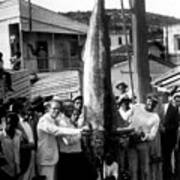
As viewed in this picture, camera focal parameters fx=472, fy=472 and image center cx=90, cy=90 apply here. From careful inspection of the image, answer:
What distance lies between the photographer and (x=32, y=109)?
5.87m

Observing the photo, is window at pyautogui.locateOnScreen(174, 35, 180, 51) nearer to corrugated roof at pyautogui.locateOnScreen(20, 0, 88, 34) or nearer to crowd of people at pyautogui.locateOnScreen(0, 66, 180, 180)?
corrugated roof at pyautogui.locateOnScreen(20, 0, 88, 34)

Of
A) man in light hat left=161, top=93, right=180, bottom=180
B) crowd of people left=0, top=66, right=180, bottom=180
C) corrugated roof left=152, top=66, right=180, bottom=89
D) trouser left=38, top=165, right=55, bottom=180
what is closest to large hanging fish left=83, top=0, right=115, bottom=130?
crowd of people left=0, top=66, right=180, bottom=180

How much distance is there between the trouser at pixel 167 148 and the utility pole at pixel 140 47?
0.96 m

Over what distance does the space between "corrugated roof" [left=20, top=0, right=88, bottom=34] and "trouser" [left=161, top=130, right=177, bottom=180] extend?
47.3ft

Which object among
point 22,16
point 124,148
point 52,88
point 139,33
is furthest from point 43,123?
point 22,16

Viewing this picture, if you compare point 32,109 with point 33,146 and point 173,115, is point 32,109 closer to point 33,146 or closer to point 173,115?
point 33,146

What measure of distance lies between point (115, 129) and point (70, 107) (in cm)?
86

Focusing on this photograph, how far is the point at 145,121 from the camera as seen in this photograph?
6.30 metres

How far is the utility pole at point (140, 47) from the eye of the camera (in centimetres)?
643

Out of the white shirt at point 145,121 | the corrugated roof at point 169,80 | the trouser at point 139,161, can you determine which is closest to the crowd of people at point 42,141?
the white shirt at point 145,121

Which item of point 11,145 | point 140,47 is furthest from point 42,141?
point 140,47

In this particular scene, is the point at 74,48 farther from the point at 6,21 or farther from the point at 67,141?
the point at 67,141

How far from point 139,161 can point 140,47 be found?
5.27 ft

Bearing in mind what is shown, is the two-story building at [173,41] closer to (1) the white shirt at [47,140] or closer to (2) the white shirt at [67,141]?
(2) the white shirt at [67,141]
